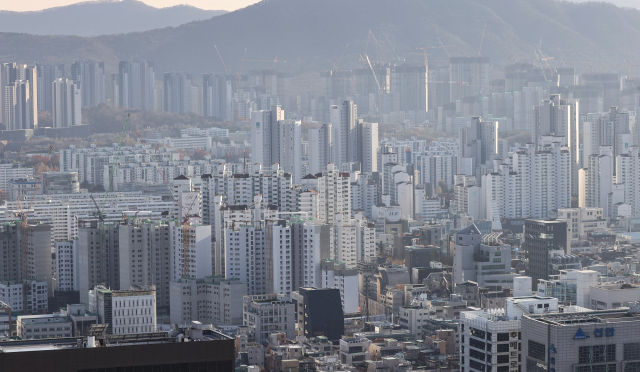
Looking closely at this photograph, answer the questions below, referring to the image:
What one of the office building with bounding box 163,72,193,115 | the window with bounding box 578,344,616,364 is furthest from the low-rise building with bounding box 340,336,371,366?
the office building with bounding box 163,72,193,115

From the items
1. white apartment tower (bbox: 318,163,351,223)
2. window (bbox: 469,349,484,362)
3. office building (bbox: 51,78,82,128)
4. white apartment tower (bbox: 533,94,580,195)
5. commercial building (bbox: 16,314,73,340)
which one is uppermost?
office building (bbox: 51,78,82,128)

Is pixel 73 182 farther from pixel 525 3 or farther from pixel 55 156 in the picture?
pixel 525 3

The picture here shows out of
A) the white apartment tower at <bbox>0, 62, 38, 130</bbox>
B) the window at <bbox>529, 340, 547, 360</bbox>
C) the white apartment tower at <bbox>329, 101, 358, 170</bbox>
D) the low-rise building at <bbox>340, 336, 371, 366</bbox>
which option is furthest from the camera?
the white apartment tower at <bbox>0, 62, 38, 130</bbox>

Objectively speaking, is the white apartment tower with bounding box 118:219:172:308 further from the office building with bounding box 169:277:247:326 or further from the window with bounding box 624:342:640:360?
the window with bounding box 624:342:640:360

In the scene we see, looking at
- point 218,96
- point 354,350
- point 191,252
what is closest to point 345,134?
point 218,96

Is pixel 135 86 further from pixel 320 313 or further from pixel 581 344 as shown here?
pixel 581 344

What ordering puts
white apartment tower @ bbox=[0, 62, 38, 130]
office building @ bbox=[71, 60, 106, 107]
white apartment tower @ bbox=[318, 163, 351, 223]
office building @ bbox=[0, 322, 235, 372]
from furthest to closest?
1. office building @ bbox=[71, 60, 106, 107]
2. white apartment tower @ bbox=[0, 62, 38, 130]
3. white apartment tower @ bbox=[318, 163, 351, 223]
4. office building @ bbox=[0, 322, 235, 372]

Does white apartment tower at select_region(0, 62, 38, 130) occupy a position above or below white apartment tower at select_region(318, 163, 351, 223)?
above
